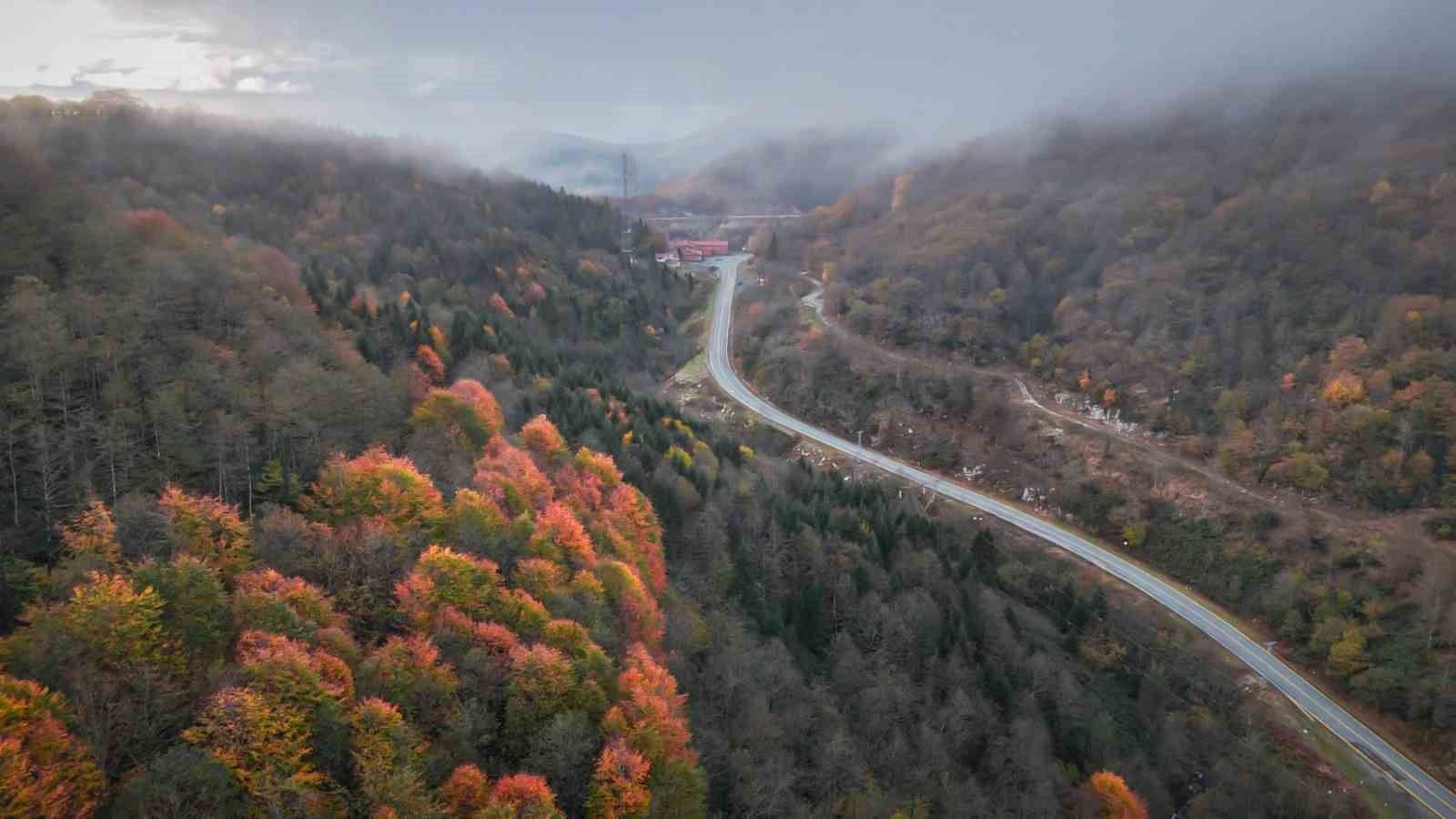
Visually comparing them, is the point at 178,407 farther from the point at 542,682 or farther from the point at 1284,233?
the point at 1284,233

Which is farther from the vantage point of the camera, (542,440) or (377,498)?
(542,440)

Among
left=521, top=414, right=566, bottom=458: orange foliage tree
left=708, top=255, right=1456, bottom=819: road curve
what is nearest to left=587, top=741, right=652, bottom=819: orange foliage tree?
left=521, top=414, right=566, bottom=458: orange foliage tree

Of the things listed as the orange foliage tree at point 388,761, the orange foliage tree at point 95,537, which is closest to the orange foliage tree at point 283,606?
the orange foliage tree at point 388,761

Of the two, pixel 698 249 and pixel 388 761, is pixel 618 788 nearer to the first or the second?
pixel 388 761

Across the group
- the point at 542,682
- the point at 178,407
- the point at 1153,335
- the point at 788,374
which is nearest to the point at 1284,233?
the point at 1153,335

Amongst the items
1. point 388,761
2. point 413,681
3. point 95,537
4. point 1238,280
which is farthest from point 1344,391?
point 95,537
